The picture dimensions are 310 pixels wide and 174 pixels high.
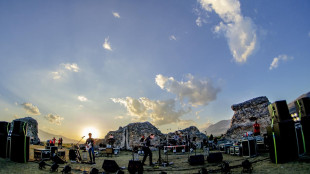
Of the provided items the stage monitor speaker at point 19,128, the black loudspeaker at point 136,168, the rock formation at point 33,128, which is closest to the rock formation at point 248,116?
the black loudspeaker at point 136,168

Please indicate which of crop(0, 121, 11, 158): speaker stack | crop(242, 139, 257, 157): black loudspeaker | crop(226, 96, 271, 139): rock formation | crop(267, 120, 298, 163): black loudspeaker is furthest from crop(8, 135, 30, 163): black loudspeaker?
crop(226, 96, 271, 139): rock formation

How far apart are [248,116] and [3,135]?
24.5m

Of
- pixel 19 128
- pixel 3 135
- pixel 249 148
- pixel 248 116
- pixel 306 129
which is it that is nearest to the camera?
pixel 306 129

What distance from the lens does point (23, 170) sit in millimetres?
10055

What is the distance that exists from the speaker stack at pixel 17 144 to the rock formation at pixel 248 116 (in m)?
22.6

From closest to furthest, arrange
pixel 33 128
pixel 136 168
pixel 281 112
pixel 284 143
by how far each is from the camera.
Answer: pixel 284 143, pixel 281 112, pixel 136 168, pixel 33 128

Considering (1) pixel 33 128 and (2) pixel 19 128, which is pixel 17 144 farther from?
(1) pixel 33 128

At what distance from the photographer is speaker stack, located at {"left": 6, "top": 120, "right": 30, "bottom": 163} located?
11.7 metres

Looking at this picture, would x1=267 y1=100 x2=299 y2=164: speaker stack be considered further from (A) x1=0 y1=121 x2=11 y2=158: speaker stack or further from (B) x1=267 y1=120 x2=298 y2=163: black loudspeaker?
(A) x1=0 y1=121 x2=11 y2=158: speaker stack

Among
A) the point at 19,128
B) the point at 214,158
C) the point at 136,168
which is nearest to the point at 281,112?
the point at 214,158

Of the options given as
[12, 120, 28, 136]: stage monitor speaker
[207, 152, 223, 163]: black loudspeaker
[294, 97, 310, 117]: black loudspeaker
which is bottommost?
[207, 152, 223, 163]: black loudspeaker

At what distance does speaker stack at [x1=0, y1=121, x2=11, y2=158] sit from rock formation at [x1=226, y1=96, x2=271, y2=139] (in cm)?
2358

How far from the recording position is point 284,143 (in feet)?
28.2

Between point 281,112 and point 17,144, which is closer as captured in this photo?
point 281,112
